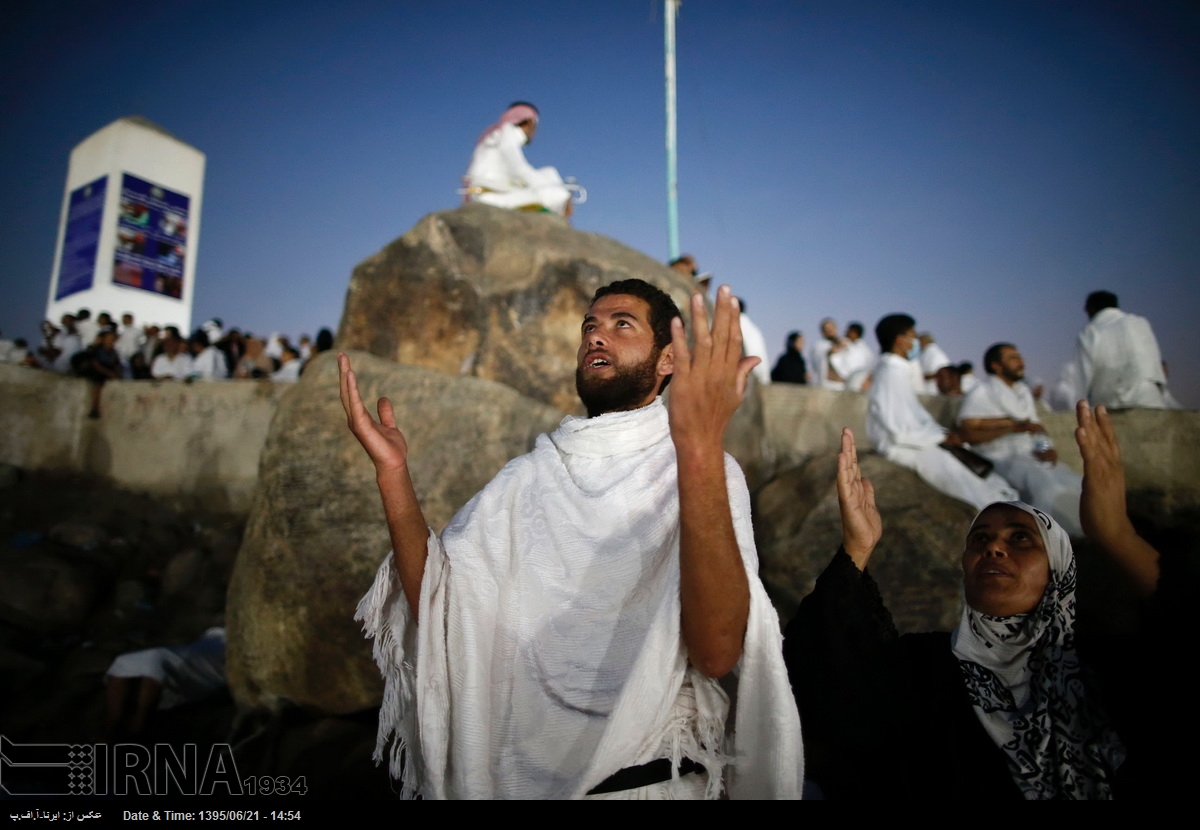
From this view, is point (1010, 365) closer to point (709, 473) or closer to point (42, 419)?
point (709, 473)

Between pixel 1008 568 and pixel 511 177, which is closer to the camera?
pixel 1008 568

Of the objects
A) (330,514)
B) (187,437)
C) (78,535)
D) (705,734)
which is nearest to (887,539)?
(705,734)

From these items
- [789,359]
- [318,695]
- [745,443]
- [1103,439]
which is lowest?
[318,695]

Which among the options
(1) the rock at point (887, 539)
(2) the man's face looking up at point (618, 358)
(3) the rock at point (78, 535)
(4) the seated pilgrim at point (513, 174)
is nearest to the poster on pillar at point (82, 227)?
(3) the rock at point (78, 535)

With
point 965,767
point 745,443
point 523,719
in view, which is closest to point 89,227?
point 745,443

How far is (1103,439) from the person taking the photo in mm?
1979

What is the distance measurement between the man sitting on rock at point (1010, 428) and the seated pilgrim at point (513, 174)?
408cm

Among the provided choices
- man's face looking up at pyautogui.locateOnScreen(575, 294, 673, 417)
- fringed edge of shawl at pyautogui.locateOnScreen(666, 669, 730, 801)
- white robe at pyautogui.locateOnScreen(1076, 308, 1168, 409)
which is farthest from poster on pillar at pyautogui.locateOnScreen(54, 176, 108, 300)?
white robe at pyautogui.locateOnScreen(1076, 308, 1168, 409)

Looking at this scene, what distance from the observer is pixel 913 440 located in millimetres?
4988

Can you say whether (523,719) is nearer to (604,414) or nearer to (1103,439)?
(604,414)

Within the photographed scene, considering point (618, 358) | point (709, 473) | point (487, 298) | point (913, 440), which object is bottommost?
point (709, 473)

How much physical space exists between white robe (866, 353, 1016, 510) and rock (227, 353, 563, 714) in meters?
2.80

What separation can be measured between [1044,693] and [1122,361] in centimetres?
451

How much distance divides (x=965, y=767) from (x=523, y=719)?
4.04 ft
